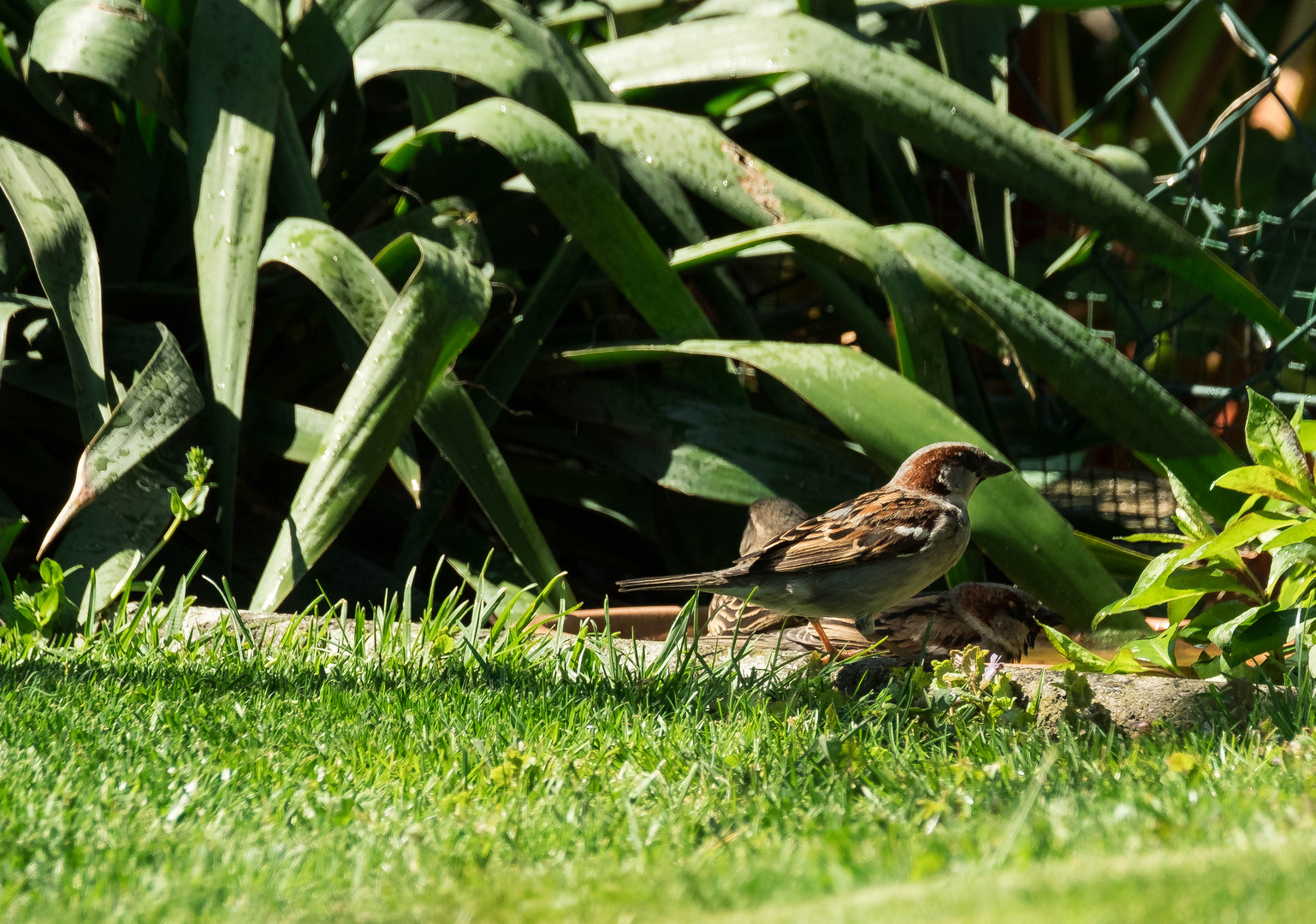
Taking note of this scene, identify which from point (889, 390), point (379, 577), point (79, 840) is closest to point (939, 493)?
point (889, 390)

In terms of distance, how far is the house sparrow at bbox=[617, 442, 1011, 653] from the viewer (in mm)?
3418

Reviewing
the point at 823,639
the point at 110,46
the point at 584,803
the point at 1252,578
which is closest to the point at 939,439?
the point at 823,639

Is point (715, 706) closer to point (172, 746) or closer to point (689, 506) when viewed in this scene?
point (172, 746)

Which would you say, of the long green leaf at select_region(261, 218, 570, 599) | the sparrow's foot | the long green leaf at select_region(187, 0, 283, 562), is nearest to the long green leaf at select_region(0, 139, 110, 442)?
the long green leaf at select_region(187, 0, 283, 562)

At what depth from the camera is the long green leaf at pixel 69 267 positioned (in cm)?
336

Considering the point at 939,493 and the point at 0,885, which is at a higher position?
the point at 0,885

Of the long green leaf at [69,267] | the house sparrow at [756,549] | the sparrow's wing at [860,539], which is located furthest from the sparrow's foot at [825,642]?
the long green leaf at [69,267]

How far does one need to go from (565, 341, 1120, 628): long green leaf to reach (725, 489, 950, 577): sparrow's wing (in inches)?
7.8

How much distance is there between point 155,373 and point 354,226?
1.50 m

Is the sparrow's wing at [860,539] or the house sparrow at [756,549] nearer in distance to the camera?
the sparrow's wing at [860,539]

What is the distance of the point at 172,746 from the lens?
2291mm

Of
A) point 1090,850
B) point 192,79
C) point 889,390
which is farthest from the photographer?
point 192,79

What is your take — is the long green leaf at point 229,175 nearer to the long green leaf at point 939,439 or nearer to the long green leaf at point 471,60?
the long green leaf at point 471,60

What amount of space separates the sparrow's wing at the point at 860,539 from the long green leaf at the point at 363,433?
100 centimetres
